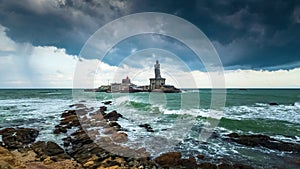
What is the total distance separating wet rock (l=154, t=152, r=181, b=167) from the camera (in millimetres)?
7066

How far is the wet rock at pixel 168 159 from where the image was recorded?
7.07 metres

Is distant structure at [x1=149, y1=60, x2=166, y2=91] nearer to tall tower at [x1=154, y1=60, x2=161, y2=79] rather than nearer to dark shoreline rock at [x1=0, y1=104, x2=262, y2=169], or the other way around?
tall tower at [x1=154, y1=60, x2=161, y2=79]

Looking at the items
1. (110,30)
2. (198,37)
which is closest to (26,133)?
(110,30)

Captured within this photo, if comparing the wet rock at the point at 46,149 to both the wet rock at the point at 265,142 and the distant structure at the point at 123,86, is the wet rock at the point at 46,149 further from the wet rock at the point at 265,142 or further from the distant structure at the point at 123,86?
the distant structure at the point at 123,86

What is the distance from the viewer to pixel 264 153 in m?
8.24

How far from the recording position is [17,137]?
32.6ft

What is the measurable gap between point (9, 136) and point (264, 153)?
13.0 metres

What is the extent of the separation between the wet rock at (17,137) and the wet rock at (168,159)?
6.63m

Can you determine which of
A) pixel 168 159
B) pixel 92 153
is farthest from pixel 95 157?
pixel 168 159

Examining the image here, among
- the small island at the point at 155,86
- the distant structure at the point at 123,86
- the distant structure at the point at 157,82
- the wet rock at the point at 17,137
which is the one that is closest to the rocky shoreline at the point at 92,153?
the wet rock at the point at 17,137

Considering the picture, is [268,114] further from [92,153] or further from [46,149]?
[46,149]

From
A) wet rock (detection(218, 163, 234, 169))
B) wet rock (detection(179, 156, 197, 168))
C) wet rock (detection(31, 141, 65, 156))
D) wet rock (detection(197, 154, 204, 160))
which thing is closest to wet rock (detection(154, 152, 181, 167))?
wet rock (detection(179, 156, 197, 168))

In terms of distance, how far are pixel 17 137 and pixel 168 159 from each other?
8.32 m

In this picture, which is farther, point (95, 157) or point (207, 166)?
point (95, 157)
